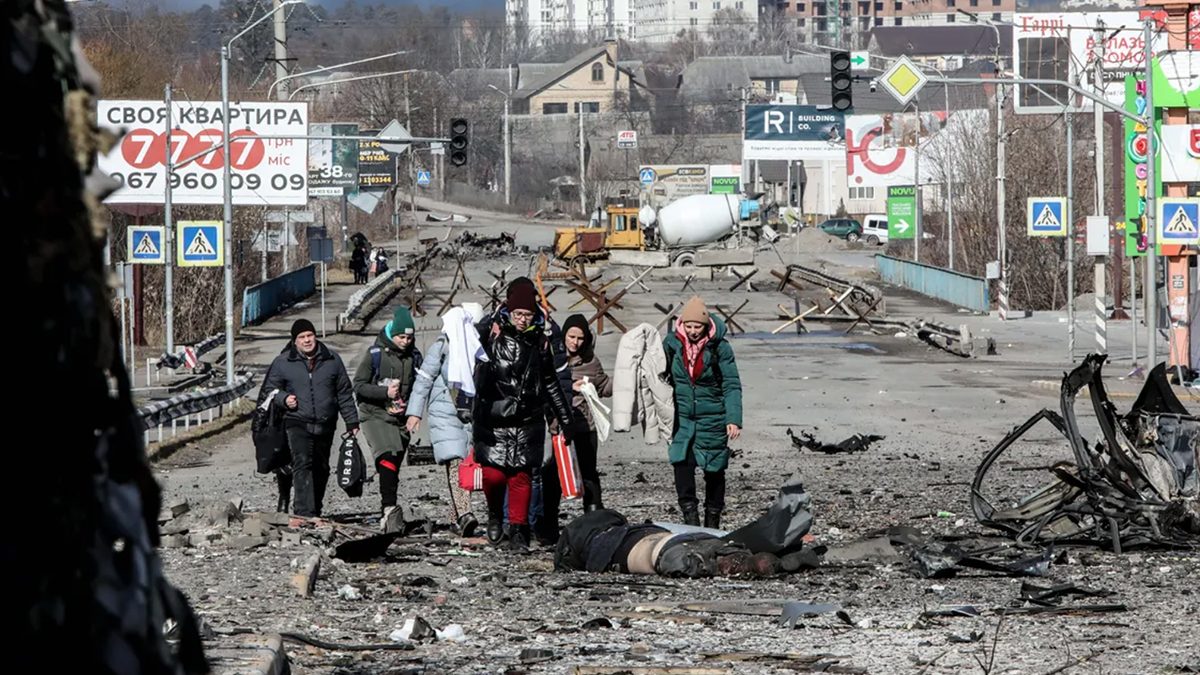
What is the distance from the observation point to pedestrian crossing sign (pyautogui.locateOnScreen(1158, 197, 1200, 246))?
95.3ft

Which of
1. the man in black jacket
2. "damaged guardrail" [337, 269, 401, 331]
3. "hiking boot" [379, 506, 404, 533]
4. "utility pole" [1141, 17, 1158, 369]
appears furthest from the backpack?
"damaged guardrail" [337, 269, 401, 331]

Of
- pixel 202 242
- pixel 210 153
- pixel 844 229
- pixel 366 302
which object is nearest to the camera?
pixel 202 242

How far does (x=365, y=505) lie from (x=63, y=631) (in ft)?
48.4

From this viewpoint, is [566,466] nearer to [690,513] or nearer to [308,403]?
[690,513]

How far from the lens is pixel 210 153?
42.1 meters

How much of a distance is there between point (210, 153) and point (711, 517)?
99.2ft

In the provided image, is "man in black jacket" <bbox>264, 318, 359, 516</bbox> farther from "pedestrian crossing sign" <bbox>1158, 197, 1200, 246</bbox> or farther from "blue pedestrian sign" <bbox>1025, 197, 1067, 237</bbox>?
"blue pedestrian sign" <bbox>1025, 197, 1067, 237</bbox>

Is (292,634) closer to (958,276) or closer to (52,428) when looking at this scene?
(52,428)

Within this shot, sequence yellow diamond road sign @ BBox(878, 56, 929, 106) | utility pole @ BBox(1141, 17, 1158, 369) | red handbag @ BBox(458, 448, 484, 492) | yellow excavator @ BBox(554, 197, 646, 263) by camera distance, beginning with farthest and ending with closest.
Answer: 1. yellow excavator @ BBox(554, 197, 646, 263)
2. yellow diamond road sign @ BBox(878, 56, 929, 106)
3. utility pole @ BBox(1141, 17, 1158, 369)
4. red handbag @ BBox(458, 448, 484, 492)

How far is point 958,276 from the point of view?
56.9 m

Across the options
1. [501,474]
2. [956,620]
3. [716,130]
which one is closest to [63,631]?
[956,620]

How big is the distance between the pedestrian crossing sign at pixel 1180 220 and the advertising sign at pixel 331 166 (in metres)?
39.6

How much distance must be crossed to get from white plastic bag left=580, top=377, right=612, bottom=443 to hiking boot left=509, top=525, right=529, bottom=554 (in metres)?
1.45

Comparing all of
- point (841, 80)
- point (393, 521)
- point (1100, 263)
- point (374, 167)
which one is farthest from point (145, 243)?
point (374, 167)
